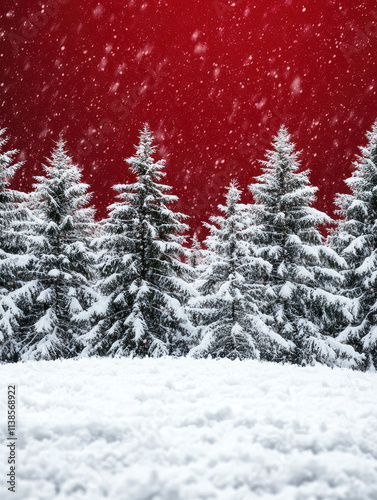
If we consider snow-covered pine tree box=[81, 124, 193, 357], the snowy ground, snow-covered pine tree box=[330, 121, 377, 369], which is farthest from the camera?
snow-covered pine tree box=[330, 121, 377, 369]

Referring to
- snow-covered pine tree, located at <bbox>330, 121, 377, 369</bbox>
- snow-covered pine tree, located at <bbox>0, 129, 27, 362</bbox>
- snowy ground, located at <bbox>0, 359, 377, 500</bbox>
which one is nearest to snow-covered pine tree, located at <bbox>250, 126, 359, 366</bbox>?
snow-covered pine tree, located at <bbox>330, 121, 377, 369</bbox>

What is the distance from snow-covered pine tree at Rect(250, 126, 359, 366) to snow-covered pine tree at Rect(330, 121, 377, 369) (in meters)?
0.90

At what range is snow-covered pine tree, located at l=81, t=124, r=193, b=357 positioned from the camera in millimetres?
14695

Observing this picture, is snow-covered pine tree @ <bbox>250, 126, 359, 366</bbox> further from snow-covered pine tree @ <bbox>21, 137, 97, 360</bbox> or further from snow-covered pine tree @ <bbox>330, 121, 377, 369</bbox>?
snow-covered pine tree @ <bbox>21, 137, 97, 360</bbox>

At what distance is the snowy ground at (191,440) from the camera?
3.49m

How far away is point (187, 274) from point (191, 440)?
12.5 meters

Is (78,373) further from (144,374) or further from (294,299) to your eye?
(294,299)

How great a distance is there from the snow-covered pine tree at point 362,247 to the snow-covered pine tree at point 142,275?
769cm

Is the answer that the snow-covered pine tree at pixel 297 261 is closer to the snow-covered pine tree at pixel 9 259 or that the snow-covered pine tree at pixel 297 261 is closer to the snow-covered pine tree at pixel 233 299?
the snow-covered pine tree at pixel 233 299

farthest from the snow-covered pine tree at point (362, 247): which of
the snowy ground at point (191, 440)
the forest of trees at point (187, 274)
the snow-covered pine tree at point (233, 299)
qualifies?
the snowy ground at point (191, 440)

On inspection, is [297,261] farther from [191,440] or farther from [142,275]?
[191,440]

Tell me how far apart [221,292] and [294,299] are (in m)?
3.30

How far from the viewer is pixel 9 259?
16078mm

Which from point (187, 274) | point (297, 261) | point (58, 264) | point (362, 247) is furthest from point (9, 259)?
point (362, 247)
